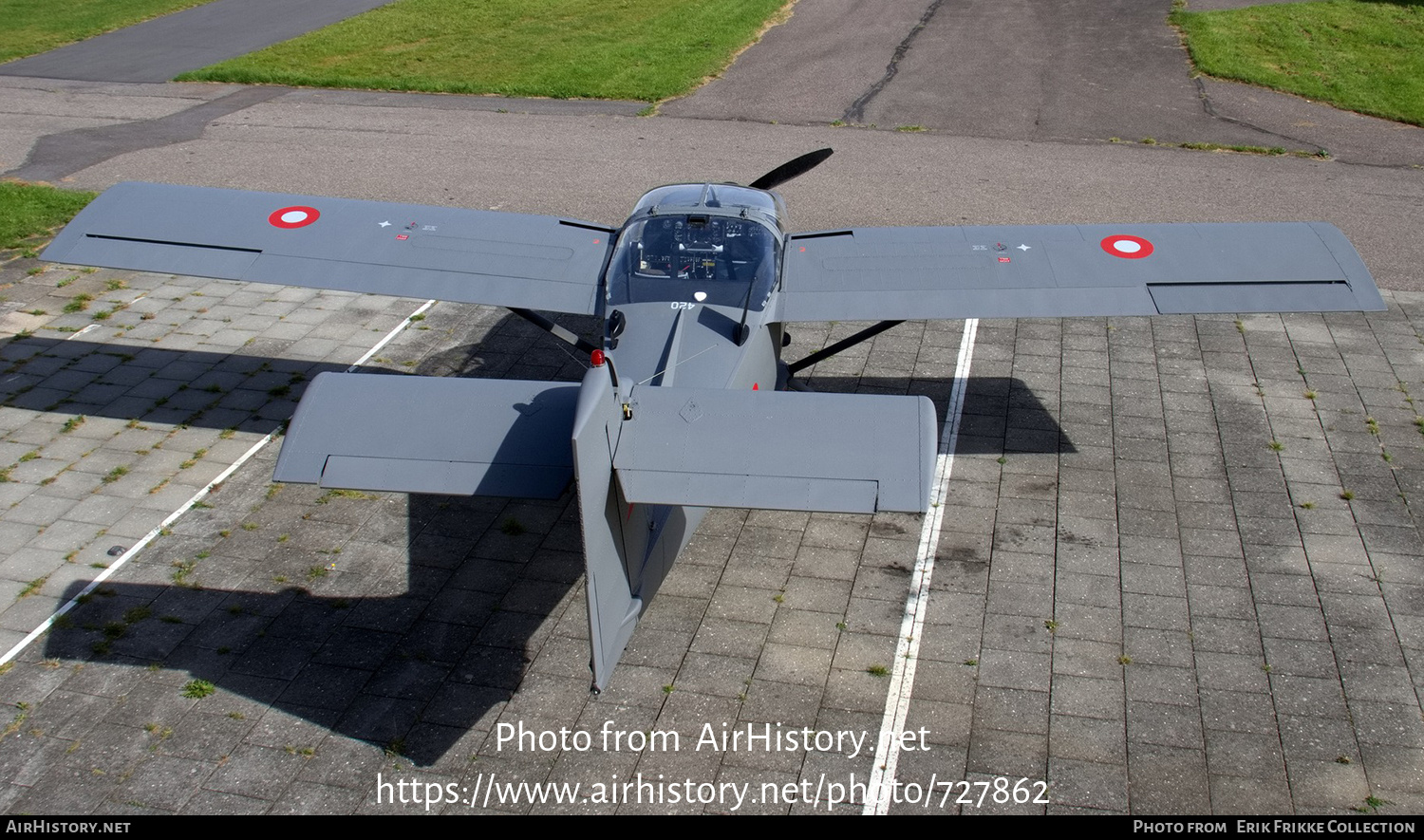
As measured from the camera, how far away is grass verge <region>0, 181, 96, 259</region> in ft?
63.2

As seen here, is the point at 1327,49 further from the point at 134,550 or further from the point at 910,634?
the point at 134,550

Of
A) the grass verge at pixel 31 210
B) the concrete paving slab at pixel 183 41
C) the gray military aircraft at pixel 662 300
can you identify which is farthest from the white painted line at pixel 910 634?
the concrete paving slab at pixel 183 41

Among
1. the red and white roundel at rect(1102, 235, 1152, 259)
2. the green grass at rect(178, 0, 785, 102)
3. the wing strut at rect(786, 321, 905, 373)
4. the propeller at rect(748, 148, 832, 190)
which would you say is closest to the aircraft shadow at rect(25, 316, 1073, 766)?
the wing strut at rect(786, 321, 905, 373)

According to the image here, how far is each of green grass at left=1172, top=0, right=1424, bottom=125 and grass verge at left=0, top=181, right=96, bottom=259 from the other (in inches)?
1057

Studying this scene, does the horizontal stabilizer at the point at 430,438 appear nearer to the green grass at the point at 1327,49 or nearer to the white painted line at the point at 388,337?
the white painted line at the point at 388,337

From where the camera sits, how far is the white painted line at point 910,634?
28.9ft

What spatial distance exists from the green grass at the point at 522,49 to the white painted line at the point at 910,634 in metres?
16.6

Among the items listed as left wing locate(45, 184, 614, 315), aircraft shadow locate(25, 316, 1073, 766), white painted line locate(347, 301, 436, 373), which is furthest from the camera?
white painted line locate(347, 301, 436, 373)

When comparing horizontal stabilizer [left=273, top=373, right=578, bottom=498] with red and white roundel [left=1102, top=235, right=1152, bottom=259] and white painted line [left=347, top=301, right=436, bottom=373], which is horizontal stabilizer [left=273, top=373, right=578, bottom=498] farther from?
red and white roundel [left=1102, top=235, right=1152, bottom=259]

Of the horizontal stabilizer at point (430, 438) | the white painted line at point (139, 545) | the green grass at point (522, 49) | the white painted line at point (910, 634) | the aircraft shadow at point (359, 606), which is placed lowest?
the white painted line at point (910, 634)

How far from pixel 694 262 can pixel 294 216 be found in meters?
5.37
